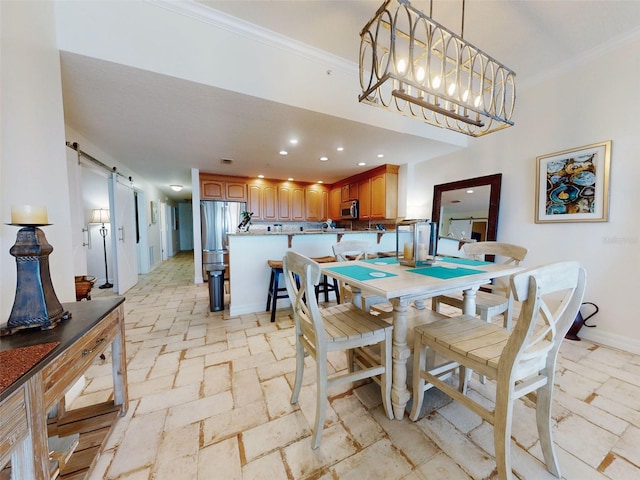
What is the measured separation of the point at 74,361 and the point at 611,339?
4.04m

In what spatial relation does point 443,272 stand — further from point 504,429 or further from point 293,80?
point 293,80

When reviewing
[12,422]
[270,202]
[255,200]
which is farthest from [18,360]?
[270,202]

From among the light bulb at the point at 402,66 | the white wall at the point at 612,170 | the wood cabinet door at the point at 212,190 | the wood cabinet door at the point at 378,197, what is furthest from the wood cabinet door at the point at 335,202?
the light bulb at the point at 402,66

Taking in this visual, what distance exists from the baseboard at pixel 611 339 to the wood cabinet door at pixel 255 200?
546cm

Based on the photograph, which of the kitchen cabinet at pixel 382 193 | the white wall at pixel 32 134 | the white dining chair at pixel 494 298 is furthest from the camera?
the kitchen cabinet at pixel 382 193

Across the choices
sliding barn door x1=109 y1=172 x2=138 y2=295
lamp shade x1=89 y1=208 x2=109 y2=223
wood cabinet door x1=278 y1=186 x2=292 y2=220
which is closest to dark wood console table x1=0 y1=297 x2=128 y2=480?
sliding barn door x1=109 y1=172 x2=138 y2=295

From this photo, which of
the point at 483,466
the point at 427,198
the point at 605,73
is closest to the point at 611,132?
the point at 605,73

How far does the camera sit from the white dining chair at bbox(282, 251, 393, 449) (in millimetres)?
1175

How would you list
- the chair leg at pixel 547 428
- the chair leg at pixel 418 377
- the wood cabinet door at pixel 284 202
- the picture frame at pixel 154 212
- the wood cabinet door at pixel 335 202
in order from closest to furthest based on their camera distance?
the chair leg at pixel 547 428, the chair leg at pixel 418 377, the wood cabinet door at pixel 284 202, the wood cabinet door at pixel 335 202, the picture frame at pixel 154 212

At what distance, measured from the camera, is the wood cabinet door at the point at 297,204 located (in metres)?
5.95

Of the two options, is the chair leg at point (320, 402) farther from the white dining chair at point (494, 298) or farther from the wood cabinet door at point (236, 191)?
the wood cabinet door at point (236, 191)

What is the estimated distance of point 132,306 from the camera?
3352 mm

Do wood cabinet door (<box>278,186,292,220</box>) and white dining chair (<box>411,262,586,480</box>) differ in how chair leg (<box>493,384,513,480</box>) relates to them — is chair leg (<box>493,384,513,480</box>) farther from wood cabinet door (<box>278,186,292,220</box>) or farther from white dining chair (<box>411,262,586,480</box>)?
wood cabinet door (<box>278,186,292,220</box>)

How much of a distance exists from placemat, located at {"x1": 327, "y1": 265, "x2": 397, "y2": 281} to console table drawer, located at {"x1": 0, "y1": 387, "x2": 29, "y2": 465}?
1309 mm
